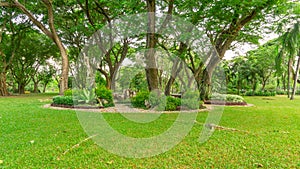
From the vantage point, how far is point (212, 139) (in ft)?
14.2

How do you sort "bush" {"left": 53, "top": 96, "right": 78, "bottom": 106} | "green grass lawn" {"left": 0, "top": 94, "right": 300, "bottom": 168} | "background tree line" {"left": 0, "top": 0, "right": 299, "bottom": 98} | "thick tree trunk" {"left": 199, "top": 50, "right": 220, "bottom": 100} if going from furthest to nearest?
"thick tree trunk" {"left": 199, "top": 50, "right": 220, "bottom": 100}, "bush" {"left": 53, "top": 96, "right": 78, "bottom": 106}, "background tree line" {"left": 0, "top": 0, "right": 299, "bottom": 98}, "green grass lawn" {"left": 0, "top": 94, "right": 300, "bottom": 168}

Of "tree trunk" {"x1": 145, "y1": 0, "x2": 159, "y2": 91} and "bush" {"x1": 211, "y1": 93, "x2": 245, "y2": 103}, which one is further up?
"tree trunk" {"x1": 145, "y1": 0, "x2": 159, "y2": 91}

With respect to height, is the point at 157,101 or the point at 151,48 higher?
the point at 151,48

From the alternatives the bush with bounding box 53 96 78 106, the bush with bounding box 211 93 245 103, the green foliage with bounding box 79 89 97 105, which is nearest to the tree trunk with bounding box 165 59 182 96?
the bush with bounding box 211 93 245 103

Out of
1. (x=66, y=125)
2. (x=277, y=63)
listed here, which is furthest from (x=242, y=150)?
(x=277, y=63)

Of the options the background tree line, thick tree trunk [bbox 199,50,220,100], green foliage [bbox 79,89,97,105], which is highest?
the background tree line

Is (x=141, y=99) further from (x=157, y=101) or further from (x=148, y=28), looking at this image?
(x=148, y=28)

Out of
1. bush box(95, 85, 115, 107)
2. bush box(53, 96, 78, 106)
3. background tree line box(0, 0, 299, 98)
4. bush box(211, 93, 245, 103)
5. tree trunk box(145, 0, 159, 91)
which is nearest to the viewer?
background tree line box(0, 0, 299, 98)

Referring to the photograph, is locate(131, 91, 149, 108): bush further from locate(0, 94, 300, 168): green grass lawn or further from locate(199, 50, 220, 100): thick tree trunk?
locate(0, 94, 300, 168): green grass lawn

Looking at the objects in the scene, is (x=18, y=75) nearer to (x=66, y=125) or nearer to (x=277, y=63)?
(x=66, y=125)

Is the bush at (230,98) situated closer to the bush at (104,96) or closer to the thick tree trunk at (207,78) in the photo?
the thick tree trunk at (207,78)

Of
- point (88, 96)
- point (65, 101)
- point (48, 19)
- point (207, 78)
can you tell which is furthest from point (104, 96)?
point (48, 19)

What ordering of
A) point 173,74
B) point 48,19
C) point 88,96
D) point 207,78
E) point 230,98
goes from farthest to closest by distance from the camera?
point 173,74 → point 48,19 → point 230,98 → point 207,78 → point 88,96

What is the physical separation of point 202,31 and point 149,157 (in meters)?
7.83
